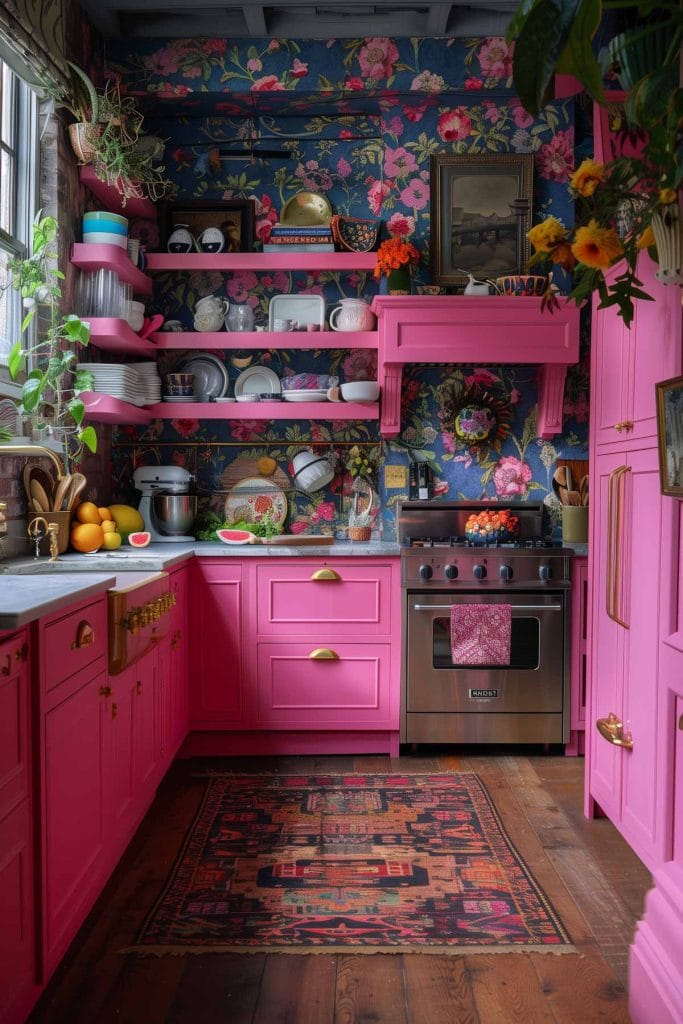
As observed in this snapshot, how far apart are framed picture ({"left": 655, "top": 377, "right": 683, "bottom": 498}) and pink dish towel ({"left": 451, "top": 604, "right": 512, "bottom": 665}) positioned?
62.6 inches

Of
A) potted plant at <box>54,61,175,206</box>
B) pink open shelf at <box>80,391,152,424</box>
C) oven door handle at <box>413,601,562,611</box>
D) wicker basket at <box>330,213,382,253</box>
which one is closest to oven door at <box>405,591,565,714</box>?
oven door handle at <box>413,601,562,611</box>

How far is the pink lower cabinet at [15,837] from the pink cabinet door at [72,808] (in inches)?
3.0

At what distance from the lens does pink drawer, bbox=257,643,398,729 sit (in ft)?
11.9

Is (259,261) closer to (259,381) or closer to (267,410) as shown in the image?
(259,381)

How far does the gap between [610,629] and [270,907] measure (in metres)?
1.35

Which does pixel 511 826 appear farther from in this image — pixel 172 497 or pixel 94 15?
pixel 94 15

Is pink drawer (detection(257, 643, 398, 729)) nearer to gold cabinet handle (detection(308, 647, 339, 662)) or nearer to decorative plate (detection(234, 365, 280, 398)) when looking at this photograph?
gold cabinet handle (detection(308, 647, 339, 662))

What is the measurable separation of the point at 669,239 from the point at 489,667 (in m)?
2.20

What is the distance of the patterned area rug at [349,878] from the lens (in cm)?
217

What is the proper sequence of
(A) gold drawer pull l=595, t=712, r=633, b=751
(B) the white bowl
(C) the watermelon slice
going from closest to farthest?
(A) gold drawer pull l=595, t=712, r=633, b=751 < (C) the watermelon slice < (B) the white bowl

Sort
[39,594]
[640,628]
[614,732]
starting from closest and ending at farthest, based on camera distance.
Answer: [39,594] → [640,628] → [614,732]

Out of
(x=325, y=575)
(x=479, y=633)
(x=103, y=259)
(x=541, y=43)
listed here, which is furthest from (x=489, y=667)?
(x=541, y=43)

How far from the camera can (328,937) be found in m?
2.17

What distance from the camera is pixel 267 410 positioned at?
393 centimetres
